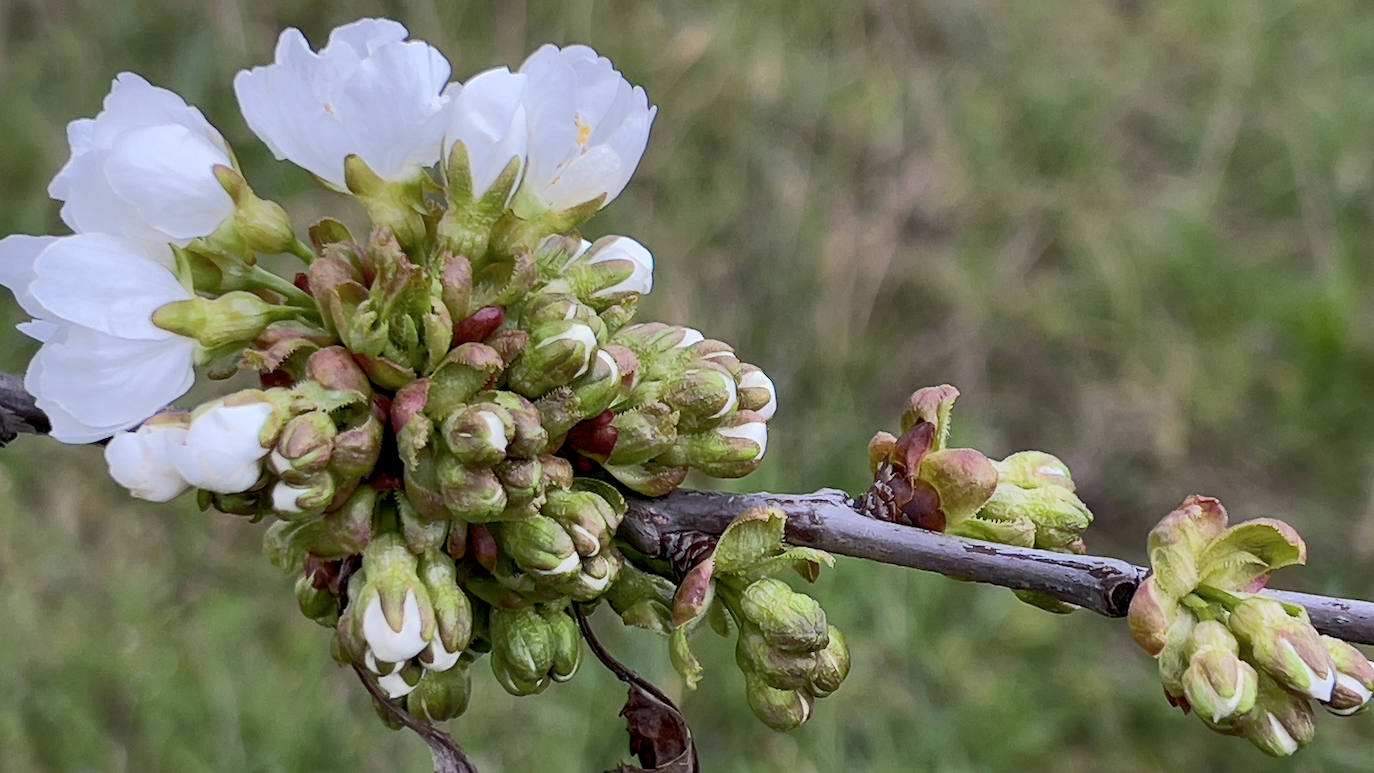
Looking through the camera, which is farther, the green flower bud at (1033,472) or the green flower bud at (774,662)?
the green flower bud at (1033,472)

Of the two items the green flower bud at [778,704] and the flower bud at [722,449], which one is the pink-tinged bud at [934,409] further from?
the green flower bud at [778,704]

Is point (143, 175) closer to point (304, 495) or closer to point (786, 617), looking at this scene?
point (304, 495)

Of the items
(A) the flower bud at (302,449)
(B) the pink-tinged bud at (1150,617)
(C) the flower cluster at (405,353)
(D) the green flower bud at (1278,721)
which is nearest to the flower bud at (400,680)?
(C) the flower cluster at (405,353)

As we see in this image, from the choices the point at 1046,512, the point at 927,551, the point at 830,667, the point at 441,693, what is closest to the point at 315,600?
the point at 441,693

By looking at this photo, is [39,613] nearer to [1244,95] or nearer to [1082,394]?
[1082,394]

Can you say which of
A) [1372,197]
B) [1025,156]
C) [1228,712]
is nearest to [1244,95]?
[1372,197]

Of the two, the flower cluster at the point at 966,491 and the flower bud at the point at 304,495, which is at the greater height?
the flower cluster at the point at 966,491

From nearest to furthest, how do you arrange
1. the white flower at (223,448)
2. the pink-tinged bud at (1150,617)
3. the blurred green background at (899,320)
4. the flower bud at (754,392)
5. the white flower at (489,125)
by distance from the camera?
1. the white flower at (223,448)
2. the pink-tinged bud at (1150,617)
3. the white flower at (489,125)
4. the flower bud at (754,392)
5. the blurred green background at (899,320)
